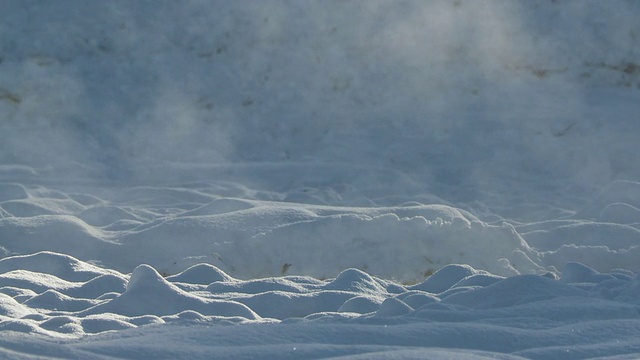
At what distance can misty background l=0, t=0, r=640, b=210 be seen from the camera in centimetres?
540

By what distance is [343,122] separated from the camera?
565cm

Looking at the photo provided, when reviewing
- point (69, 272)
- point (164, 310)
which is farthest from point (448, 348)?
point (69, 272)

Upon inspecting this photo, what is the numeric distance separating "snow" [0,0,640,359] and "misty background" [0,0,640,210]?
0.01 m

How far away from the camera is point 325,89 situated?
225 inches

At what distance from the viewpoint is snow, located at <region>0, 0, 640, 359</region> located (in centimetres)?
378

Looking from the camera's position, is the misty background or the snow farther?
the misty background

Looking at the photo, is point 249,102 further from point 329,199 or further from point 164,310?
point 164,310

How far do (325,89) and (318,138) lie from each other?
352mm

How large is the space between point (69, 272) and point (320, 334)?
136 cm

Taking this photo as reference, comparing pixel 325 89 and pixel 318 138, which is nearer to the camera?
pixel 318 138

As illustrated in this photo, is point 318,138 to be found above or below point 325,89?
below

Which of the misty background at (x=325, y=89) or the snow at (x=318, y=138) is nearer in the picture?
the snow at (x=318, y=138)

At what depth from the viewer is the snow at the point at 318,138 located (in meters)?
3.78

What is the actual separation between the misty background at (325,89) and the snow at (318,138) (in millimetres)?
12
